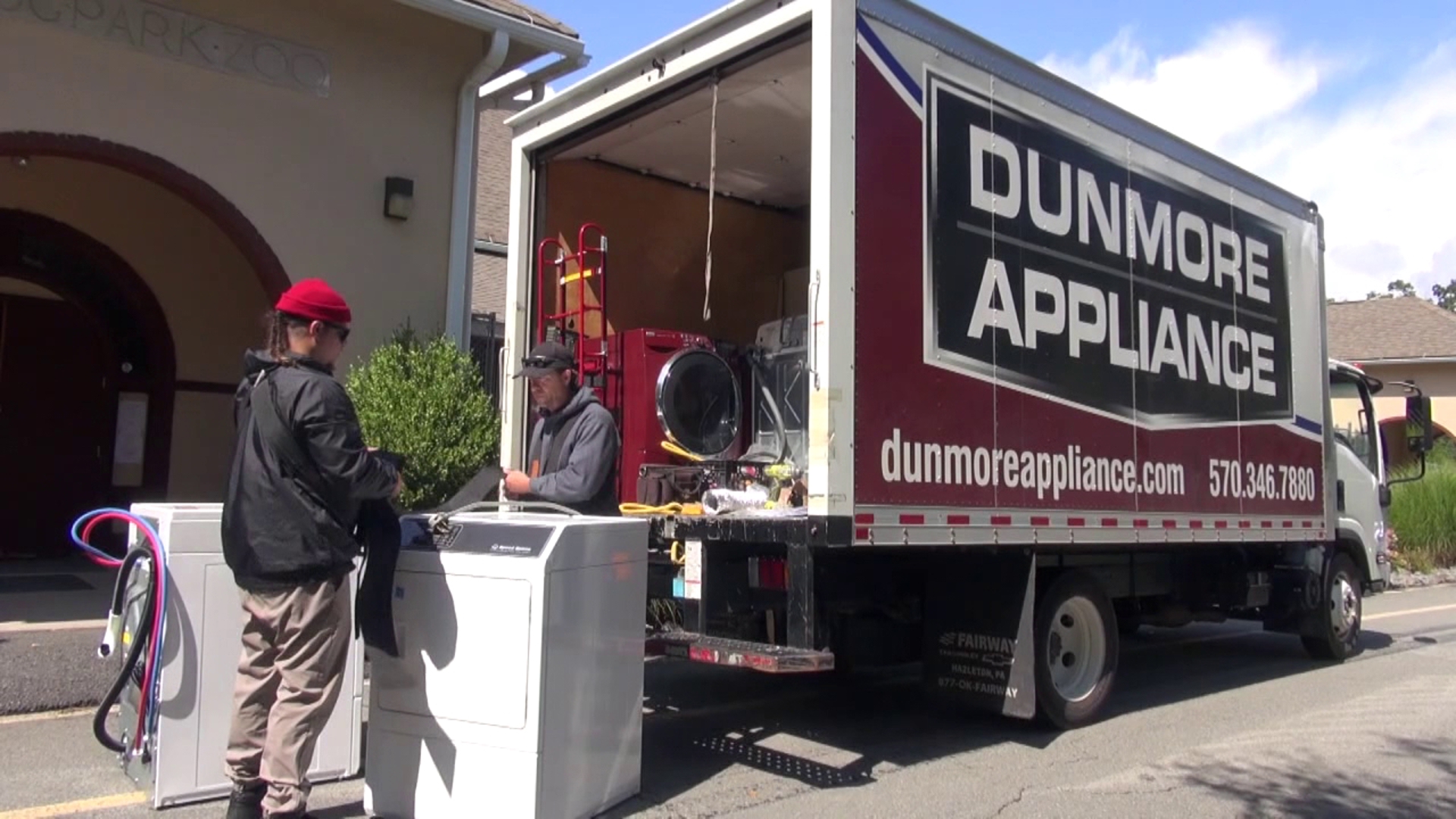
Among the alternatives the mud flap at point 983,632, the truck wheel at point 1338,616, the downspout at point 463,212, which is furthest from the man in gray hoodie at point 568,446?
the truck wheel at point 1338,616

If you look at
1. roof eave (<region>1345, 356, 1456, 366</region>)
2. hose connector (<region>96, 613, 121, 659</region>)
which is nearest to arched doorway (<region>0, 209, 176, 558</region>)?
hose connector (<region>96, 613, 121, 659</region>)

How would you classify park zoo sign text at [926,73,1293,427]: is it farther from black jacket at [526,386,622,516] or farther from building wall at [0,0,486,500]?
building wall at [0,0,486,500]

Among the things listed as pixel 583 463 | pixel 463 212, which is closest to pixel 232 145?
pixel 463 212

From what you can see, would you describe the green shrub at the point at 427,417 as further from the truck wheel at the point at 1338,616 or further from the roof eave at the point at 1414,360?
the roof eave at the point at 1414,360

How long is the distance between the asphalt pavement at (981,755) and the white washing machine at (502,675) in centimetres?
40

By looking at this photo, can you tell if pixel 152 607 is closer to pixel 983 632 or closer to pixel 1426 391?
pixel 983 632

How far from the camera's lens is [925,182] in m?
5.46

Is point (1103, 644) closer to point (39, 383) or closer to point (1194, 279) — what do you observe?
point (1194, 279)

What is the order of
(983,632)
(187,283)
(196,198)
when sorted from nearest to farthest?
(983,632)
(196,198)
(187,283)

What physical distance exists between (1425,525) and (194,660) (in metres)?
18.9

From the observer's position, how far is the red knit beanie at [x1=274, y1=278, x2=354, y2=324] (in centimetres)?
414

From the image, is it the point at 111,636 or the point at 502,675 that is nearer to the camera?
the point at 502,675

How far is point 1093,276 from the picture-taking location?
21.4 ft

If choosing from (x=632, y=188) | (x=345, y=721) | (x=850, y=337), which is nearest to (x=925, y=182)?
(x=850, y=337)
